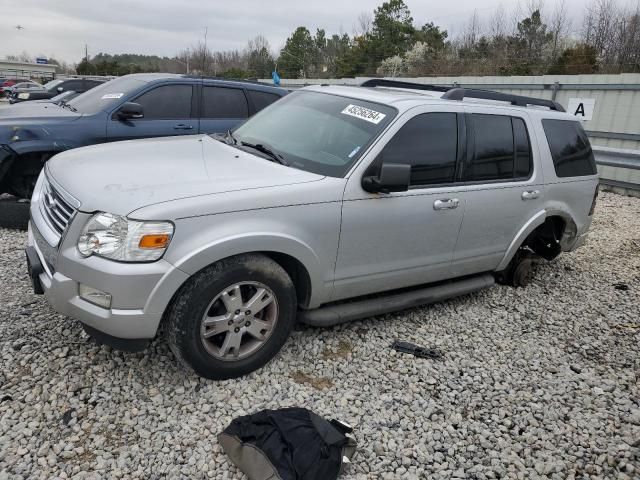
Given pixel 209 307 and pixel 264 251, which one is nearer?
pixel 209 307

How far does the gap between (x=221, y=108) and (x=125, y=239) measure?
4380 millimetres

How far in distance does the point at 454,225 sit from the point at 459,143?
645 millimetres

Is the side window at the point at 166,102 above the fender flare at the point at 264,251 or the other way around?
above

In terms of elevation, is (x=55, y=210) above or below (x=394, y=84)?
below

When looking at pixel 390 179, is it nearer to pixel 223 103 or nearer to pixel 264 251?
pixel 264 251

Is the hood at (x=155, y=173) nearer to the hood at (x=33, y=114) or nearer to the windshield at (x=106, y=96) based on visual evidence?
the hood at (x=33, y=114)

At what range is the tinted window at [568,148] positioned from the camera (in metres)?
4.68

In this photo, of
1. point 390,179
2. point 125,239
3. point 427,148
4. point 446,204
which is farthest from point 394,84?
point 125,239

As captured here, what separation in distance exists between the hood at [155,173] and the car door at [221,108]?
8.97 feet

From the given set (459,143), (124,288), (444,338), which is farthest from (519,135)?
(124,288)

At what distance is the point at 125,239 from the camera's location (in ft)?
8.71

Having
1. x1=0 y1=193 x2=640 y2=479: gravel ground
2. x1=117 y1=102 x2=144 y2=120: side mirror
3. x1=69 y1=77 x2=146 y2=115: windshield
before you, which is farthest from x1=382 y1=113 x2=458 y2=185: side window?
x1=69 y1=77 x2=146 y2=115: windshield

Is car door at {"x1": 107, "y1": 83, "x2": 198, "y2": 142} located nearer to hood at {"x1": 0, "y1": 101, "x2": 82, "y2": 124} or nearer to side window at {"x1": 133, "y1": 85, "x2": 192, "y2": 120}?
side window at {"x1": 133, "y1": 85, "x2": 192, "y2": 120}

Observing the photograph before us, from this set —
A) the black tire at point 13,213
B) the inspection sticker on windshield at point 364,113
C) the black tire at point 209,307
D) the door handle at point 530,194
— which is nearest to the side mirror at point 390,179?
the inspection sticker on windshield at point 364,113
